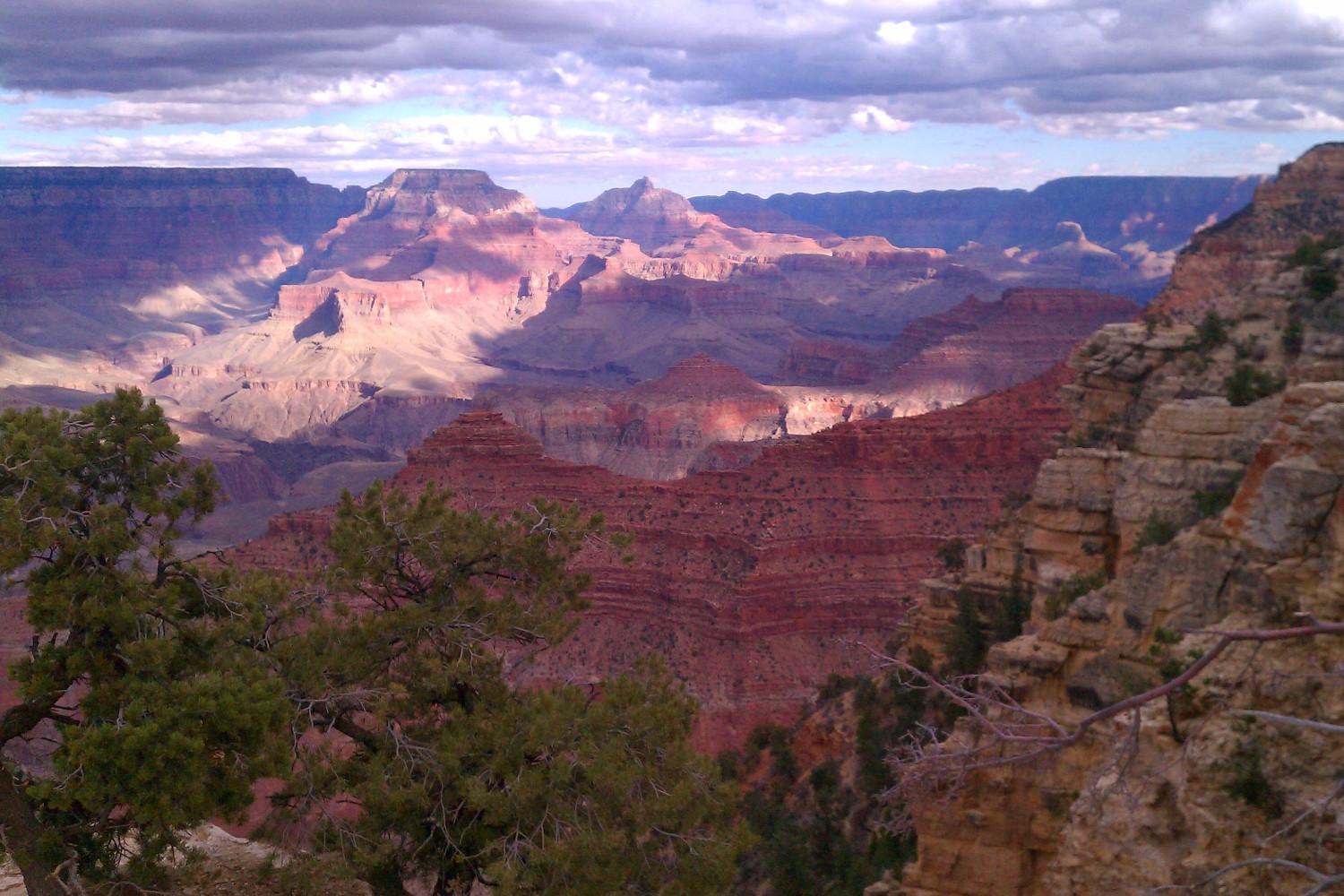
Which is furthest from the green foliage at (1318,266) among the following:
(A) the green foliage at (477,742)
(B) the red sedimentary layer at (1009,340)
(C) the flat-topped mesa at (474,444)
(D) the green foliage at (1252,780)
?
(B) the red sedimentary layer at (1009,340)

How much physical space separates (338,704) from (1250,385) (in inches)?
655

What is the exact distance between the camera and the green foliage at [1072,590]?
65.0 ft

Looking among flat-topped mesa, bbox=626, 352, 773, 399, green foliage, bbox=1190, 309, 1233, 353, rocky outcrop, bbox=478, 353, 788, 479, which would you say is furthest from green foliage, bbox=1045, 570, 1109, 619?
flat-topped mesa, bbox=626, 352, 773, 399

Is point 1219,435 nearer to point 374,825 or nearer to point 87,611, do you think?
point 374,825

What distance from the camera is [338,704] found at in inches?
645

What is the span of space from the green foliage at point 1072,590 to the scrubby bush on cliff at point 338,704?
661cm

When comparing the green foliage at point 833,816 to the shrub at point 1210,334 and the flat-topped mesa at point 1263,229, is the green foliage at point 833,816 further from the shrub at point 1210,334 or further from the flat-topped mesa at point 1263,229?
the flat-topped mesa at point 1263,229

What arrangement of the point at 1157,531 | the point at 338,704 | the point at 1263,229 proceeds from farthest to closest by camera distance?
the point at 1263,229, the point at 1157,531, the point at 338,704

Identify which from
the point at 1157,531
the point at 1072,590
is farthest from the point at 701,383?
the point at 1157,531

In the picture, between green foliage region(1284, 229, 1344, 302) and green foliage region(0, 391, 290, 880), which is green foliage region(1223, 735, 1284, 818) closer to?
green foliage region(0, 391, 290, 880)

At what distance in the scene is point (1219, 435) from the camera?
19.2 m

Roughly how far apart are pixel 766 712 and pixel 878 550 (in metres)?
9.86

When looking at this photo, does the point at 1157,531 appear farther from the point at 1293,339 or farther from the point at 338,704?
the point at 338,704

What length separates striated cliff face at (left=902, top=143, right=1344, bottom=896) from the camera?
1050 centimetres
